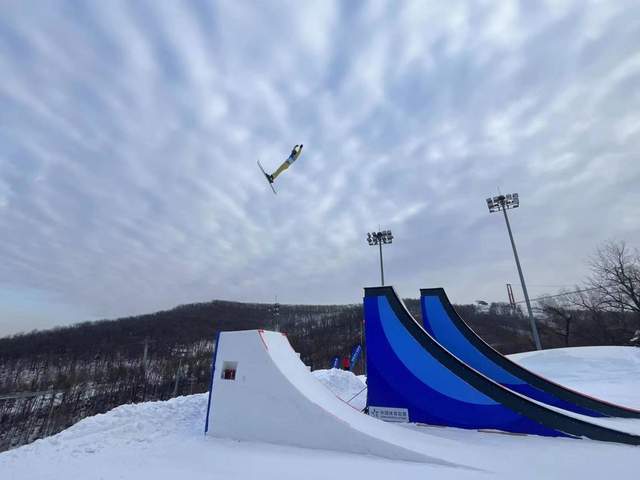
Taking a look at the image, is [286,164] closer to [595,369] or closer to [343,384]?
[343,384]

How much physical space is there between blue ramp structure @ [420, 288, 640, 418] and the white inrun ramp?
4142 millimetres

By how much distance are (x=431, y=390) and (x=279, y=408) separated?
338cm

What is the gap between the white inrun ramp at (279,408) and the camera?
5.79 meters

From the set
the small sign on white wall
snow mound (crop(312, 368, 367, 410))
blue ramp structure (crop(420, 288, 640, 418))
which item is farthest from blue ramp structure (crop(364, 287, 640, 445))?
snow mound (crop(312, 368, 367, 410))

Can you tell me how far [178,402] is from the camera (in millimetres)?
9156

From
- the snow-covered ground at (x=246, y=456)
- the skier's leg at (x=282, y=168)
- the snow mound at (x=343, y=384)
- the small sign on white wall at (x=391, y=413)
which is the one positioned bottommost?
the snow-covered ground at (x=246, y=456)

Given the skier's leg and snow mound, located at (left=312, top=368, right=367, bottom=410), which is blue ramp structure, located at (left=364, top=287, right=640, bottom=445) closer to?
snow mound, located at (left=312, top=368, right=367, bottom=410)

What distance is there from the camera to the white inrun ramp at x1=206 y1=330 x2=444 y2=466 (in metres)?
5.79

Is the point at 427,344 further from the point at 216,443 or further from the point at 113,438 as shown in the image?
the point at 113,438

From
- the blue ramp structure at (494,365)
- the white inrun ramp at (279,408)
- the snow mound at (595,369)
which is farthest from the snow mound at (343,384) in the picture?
the snow mound at (595,369)

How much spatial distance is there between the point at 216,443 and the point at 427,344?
4.97m

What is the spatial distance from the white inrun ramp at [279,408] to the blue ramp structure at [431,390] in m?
1.23

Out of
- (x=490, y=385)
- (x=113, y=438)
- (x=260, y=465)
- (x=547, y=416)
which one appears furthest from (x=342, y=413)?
(x=113, y=438)

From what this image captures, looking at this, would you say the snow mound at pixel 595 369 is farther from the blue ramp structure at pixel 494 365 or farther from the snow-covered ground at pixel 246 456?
the snow-covered ground at pixel 246 456
